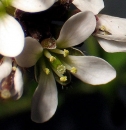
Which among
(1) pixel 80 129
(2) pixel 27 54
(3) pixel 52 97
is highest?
(2) pixel 27 54

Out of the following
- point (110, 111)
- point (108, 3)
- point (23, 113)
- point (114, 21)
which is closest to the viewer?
point (114, 21)

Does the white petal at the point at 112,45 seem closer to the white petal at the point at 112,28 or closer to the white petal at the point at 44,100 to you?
the white petal at the point at 112,28

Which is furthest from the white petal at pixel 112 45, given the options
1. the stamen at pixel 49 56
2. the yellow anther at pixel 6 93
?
the yellow anther at pixel 6 93

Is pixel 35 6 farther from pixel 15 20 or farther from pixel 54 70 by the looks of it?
pixel 54 70

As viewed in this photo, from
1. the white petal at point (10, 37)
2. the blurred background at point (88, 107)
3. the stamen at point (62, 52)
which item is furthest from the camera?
the blurred background at point (88, 107)

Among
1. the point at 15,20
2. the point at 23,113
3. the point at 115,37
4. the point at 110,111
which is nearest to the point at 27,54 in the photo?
the point at 15,20

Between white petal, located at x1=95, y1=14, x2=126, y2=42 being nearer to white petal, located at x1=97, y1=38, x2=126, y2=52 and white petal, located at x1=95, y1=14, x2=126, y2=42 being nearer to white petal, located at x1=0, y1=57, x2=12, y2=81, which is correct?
white petal, located at x1=97, y1=38, x2=126, y2=52

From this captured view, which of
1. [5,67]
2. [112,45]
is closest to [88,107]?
[112,45]

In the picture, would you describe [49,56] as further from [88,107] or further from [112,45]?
[88,107]
